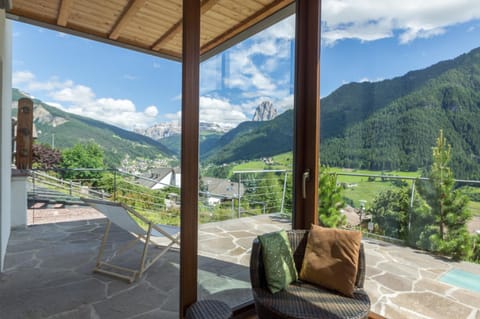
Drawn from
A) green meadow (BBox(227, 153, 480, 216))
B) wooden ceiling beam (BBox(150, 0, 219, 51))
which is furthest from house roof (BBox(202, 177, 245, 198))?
wooden ceiling beam (BBox(150, 0, 219, 51))

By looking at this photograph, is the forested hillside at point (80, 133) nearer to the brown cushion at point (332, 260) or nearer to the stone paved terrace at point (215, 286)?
the stone paved terrace at point (215, 286)

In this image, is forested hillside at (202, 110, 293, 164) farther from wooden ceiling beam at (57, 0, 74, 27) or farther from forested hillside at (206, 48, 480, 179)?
wooden ceiling beam at (57, 0, 74, 27)

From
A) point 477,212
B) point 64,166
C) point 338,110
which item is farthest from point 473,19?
point 64,166

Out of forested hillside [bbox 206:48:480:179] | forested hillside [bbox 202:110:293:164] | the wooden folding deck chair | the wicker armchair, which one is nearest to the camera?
the wicker armchair

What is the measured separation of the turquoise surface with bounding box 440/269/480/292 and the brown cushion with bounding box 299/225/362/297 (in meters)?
0.85

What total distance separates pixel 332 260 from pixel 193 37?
1.72 m

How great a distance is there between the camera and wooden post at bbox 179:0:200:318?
1759 mm

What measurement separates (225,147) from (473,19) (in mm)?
1885

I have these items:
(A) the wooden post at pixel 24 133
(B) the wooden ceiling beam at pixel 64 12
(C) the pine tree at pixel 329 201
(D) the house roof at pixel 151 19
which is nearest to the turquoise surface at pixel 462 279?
(C) the pine tree at pixel 329 201

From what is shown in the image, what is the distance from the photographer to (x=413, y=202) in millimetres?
2129

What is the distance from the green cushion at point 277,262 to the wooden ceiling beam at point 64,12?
3.16 meters

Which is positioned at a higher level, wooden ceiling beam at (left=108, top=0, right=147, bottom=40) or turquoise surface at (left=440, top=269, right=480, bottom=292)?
wooden ceiling beam at (left=108, top=0, right=147, bottom=40)

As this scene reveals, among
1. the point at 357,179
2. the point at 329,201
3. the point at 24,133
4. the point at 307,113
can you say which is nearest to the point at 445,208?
the point at 357,179

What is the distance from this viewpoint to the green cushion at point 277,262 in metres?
1.77
